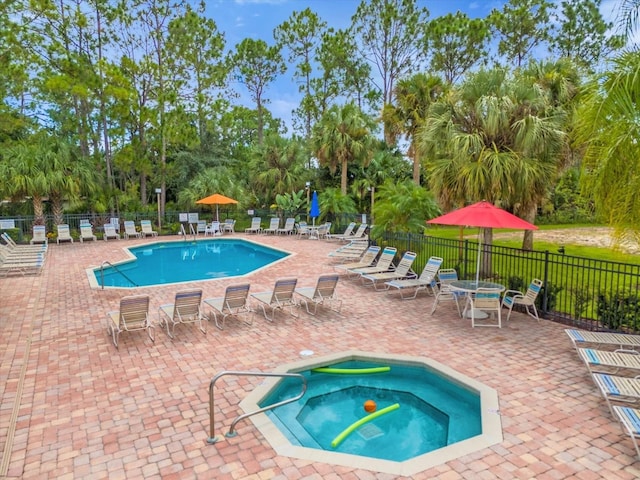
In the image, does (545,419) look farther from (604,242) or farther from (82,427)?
(604,242)

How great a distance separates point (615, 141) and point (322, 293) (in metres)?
6.15

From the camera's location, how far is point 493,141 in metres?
11.0

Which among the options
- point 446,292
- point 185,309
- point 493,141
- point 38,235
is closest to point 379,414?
point 185,309

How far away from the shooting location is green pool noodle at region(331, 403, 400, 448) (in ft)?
16.6

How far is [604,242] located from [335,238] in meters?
13.6

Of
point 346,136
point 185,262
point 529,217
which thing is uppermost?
point 346,136

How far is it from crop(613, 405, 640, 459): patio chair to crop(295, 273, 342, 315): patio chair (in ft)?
19.2

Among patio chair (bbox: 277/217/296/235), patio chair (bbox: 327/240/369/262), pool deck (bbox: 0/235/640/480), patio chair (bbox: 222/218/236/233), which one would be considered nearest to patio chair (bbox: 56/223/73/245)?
patio chair (bbox: 222/218/236/233)

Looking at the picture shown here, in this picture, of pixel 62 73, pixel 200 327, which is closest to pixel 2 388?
pixel 200 327

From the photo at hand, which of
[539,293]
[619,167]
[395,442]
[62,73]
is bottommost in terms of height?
[395,442]

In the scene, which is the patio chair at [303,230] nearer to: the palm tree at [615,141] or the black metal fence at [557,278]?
the black metal fence at [557,278]

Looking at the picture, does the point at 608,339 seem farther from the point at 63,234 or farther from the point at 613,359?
the point at 63,234

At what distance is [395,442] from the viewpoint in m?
5.07

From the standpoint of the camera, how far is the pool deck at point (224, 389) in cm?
430
